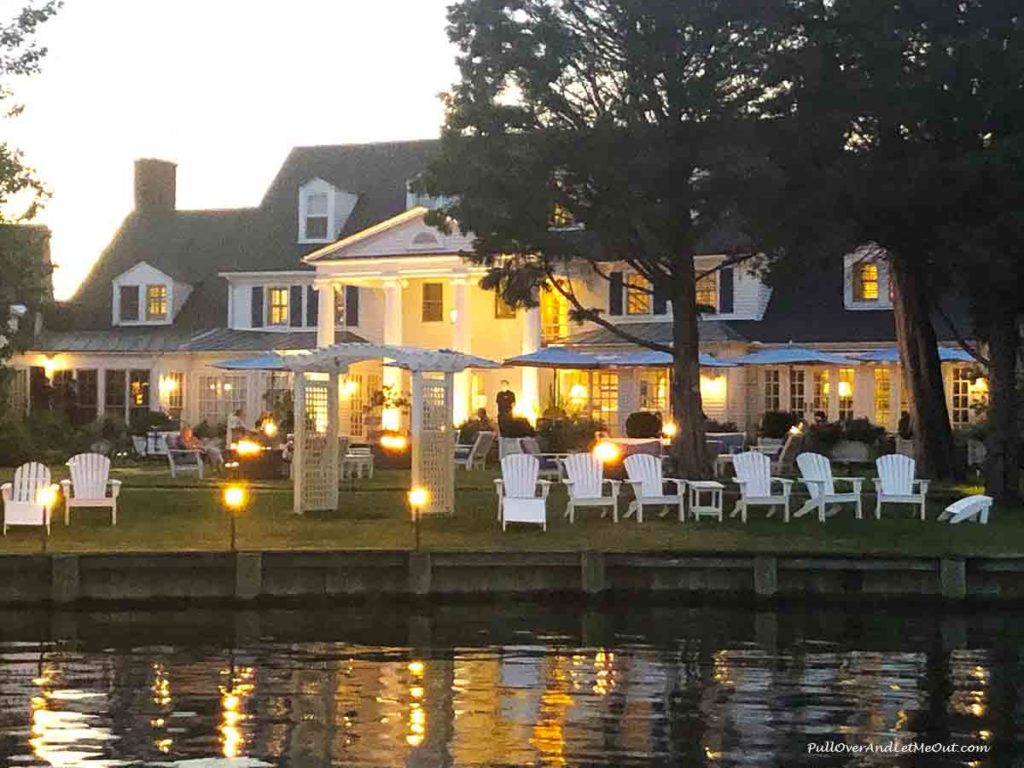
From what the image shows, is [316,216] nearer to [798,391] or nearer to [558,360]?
[558,360]

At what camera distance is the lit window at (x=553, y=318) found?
143 ft

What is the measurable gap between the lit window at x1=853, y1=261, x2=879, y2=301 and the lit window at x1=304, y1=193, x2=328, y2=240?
14482 mm

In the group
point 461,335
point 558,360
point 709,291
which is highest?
point 709,291

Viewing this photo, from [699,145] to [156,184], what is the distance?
101 feet

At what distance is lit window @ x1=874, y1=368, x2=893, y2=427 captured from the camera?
131ft

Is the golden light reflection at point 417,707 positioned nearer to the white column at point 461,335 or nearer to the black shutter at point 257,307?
the white column at point 461,335

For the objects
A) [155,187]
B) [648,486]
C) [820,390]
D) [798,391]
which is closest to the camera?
[648,486]

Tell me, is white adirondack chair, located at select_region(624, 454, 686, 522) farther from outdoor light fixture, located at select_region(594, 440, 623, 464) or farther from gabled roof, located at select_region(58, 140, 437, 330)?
gabled roof, located at select_region(58, 140, 437, 330)

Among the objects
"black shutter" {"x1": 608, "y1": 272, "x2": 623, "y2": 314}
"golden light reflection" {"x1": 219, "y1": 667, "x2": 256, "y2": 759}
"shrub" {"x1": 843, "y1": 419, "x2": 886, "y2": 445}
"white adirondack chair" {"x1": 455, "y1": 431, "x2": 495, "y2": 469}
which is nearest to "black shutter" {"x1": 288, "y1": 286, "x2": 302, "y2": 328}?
"black shutter" {"x1": 608, "y1": 272, "x2": 623, "y2": 314}

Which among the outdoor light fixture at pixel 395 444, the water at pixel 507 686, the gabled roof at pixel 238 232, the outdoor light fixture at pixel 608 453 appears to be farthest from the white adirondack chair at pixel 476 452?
the water at pixel 507 686

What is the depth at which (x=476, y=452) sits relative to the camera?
34656 millimetres

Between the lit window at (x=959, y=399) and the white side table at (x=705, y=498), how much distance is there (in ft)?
50.9

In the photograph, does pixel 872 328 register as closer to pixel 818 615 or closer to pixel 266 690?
pixel 818 615

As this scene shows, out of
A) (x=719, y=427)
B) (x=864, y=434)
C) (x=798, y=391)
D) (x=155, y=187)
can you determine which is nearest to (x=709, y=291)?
(x=798, y=391)
